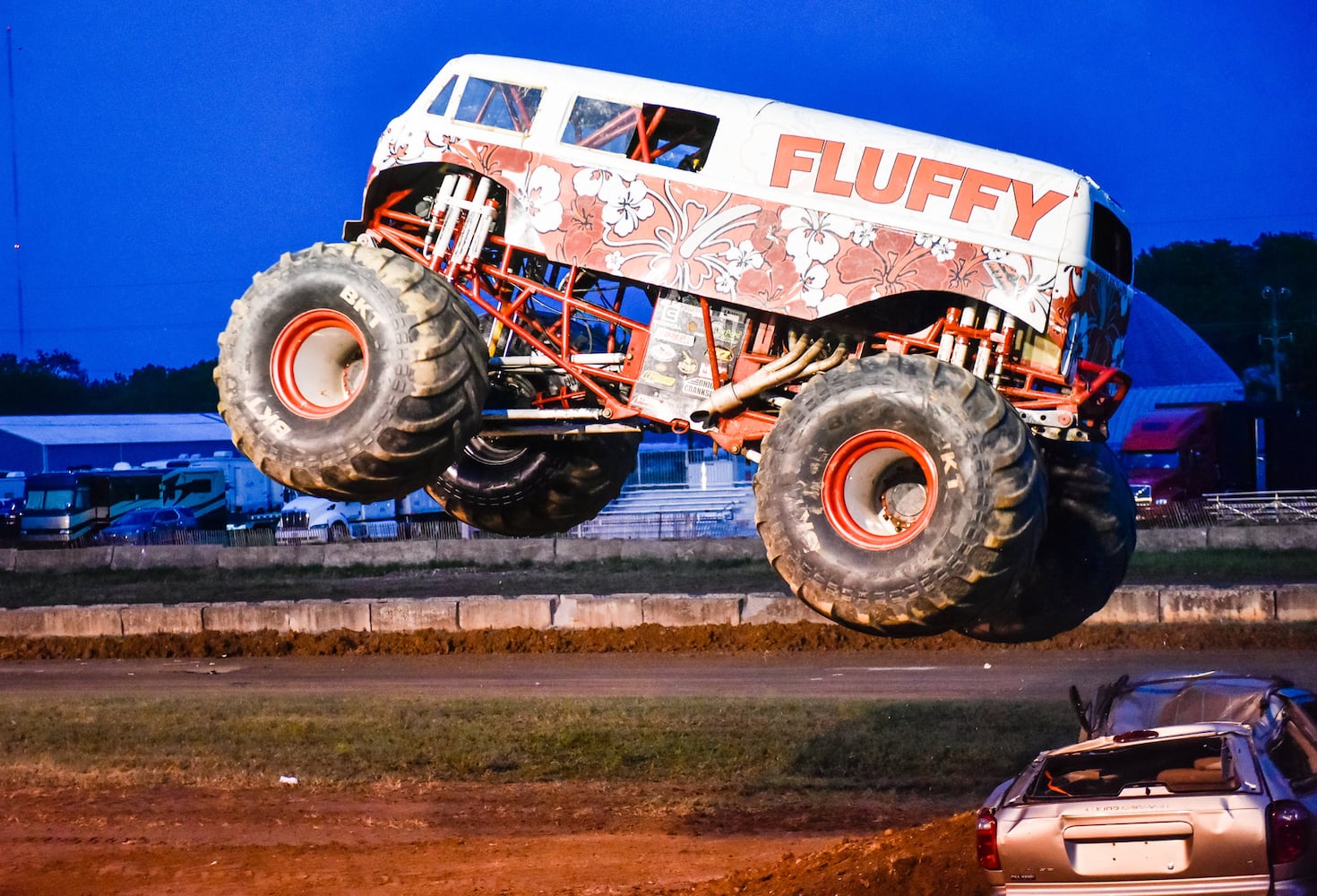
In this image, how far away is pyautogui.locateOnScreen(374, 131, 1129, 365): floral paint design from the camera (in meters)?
7.24

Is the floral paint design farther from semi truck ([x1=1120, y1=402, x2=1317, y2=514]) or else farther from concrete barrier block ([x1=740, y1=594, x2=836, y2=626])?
semi truck ([x1=1120, y1=402, x2=1317, y2=514])

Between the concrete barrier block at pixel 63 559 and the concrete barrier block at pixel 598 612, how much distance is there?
1862cm

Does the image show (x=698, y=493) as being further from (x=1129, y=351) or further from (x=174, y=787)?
(x=174, y=787)

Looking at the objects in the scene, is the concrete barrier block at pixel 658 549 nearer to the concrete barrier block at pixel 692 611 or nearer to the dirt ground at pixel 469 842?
the concrete barrier block at pixel 692 611

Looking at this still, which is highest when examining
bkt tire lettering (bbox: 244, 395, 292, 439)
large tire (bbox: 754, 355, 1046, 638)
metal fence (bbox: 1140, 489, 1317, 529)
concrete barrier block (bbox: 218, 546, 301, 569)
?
bkt tire lettering (bbox: 244, 395, 292, 439)

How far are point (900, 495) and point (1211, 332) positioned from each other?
76649 mm

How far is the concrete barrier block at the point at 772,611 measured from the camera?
2548 cm

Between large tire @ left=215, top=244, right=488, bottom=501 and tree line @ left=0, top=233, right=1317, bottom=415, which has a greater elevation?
tree line @ left=0, top=233, right=1317, bottom=415

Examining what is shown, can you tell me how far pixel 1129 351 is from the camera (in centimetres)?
4706

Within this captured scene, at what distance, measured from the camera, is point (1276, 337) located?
235ft

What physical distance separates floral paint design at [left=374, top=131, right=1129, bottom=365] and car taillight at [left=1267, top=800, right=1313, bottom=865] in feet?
9.80

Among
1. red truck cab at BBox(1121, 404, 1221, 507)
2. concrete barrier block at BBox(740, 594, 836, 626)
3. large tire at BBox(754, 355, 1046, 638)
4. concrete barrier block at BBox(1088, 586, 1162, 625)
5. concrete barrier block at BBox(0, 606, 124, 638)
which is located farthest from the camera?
red truck cab at BBox(1121, 404, 1221, 507)

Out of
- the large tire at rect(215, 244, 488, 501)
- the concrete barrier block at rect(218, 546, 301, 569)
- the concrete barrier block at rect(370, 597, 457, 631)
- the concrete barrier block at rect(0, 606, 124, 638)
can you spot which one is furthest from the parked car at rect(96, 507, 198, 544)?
the large tire at rect(215, 244, 488, 501)

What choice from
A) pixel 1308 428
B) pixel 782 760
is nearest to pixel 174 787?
pixel 782 760
